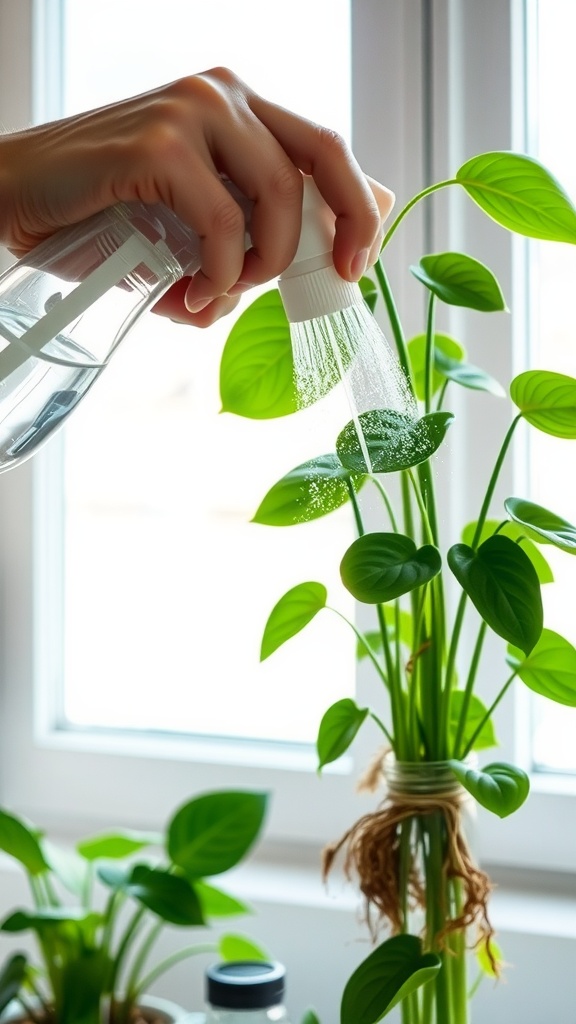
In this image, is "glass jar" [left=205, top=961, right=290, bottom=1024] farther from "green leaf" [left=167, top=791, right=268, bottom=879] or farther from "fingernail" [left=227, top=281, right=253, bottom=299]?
"fingernail" [left=227, top=281, right=253, bottom=299]

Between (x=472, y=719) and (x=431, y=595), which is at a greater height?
(x=431, y=595)

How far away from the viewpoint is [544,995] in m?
0.93

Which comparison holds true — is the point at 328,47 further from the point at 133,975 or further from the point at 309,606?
the point at 133,975

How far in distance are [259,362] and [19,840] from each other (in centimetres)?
47

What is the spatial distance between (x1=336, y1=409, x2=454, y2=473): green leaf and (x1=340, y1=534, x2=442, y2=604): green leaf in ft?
0.18

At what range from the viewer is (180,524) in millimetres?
1244

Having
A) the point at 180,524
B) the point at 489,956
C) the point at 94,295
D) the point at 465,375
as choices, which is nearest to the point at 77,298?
the point at 94,295

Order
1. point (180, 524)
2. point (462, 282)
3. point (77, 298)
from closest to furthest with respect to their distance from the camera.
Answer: point (77, 298)
point (462, 282)
point (180, 524)

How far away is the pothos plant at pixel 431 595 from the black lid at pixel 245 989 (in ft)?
0.45

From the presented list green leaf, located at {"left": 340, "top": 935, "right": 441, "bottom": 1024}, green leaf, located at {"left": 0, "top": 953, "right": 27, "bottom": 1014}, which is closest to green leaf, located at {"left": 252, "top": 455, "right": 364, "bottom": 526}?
green leaf, located at {"left": 340, "top": 935, "right": 441, "bottom": 1024}

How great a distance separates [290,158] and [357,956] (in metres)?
0.76

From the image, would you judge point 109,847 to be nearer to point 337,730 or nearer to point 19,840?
point 19,840

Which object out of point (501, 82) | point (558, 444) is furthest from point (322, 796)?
point (501, 82)

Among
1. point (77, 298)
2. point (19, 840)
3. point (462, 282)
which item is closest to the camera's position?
point (77, 298)
